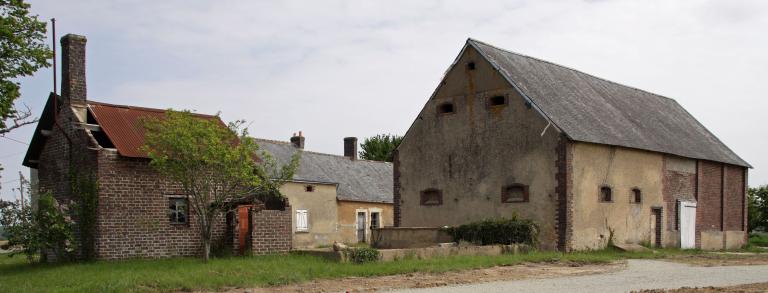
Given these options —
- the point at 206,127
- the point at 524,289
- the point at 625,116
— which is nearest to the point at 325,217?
the point at 625,116

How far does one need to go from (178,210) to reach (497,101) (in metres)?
11.7

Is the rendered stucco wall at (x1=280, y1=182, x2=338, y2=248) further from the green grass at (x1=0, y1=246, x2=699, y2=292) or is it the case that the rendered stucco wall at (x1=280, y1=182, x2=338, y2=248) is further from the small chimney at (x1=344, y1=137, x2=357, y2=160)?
the green grass at (x1=0, y1=246, x2=699, y2=292)

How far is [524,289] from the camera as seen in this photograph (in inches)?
576

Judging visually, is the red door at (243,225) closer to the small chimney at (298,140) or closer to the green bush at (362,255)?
the green bush at (362,255)

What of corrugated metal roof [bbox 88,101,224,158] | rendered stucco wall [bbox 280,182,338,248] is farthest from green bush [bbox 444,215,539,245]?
rendered stucco wall [bbox 280,182,338,248]

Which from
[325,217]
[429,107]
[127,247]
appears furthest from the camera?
[325,217]

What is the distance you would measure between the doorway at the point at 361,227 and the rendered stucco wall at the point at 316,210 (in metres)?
1.89

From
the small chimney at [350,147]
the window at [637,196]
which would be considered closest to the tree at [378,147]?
the small chimney at [350,147]

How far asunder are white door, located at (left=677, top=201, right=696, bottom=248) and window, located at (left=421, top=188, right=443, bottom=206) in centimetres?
981

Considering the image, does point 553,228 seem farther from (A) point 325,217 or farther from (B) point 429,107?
(A) point 325,217

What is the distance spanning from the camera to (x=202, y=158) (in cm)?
1988

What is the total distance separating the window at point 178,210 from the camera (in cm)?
2315

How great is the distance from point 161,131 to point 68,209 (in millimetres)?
4361

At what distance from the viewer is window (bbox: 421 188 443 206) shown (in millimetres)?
28562
